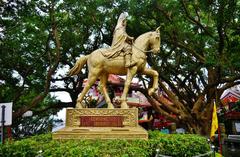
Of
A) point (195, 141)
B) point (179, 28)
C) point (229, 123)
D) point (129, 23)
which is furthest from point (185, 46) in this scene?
point (229, 123)

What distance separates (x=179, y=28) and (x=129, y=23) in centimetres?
310

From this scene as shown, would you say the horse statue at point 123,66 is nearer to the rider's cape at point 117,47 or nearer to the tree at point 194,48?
the rider's cape at point 117,47

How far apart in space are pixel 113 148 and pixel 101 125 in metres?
1.93

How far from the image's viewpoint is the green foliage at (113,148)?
7562 mm

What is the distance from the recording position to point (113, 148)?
27.4ft

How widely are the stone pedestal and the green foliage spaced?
1.45 feet

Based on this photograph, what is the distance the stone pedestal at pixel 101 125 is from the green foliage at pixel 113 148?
1.45ft

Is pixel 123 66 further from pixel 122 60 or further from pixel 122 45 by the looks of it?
pixel 122 45

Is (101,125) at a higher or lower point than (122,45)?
lower

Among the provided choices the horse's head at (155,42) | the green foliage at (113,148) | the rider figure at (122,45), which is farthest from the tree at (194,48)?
the green foliage at (113,148)

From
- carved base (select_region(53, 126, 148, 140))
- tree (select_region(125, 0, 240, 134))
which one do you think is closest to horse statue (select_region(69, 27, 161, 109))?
carved base (select_region(53, 126, 148, 140))

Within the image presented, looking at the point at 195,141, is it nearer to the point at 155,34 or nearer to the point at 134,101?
the point at 155,34

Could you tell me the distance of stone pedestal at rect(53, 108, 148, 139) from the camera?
9.82m

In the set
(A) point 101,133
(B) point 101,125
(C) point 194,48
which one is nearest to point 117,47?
(B) point 101,125
